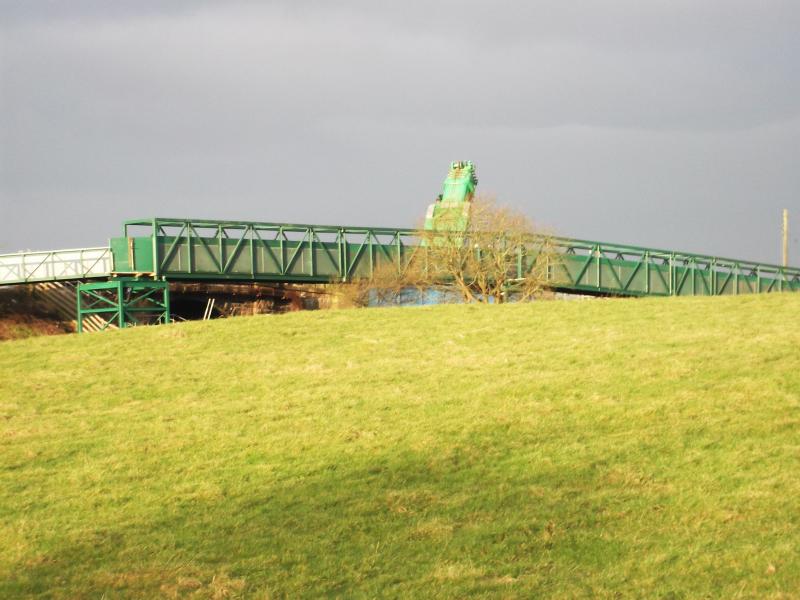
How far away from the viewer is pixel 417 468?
44.7 feet

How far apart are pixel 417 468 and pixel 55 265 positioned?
3155 cm

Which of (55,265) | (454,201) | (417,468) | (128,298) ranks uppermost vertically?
(454,201)

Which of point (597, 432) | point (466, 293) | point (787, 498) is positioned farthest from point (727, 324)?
point (466, 293)

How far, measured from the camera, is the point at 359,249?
146 feet

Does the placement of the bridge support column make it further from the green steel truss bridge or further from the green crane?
the green crane

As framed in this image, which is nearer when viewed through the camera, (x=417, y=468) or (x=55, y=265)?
(x=417, y=468)

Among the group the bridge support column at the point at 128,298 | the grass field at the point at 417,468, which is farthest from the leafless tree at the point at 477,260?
the grass field at the point at 417,468

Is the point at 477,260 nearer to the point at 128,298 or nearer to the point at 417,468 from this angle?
the point at 128,298

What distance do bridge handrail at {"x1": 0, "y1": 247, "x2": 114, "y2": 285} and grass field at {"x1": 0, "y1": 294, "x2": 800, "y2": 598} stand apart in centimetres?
1551

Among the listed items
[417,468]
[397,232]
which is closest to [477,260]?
[397,232]

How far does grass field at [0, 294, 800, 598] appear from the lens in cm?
997

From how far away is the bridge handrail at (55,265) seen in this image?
3903cm

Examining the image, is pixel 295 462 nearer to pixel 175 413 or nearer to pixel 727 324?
pixel 175 413

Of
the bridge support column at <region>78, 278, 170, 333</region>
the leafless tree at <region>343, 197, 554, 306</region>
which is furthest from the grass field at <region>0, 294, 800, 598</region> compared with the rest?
the leafless tree at <region>343, 197, 554, 306</region>
